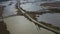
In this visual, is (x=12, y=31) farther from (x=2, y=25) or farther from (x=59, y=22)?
(x=59, y=22)

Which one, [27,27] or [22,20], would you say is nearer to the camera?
[27,27]

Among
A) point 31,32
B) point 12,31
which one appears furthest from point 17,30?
point 31,32

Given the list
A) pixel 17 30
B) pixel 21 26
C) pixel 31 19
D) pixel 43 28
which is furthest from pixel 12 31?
pixel 31 19

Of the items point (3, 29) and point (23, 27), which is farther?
point (23, 27)

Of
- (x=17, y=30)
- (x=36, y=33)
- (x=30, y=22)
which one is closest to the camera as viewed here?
(x=36, y=33)

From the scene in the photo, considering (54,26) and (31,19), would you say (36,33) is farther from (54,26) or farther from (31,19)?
(31,19)

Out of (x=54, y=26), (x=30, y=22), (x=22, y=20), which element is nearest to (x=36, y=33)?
(x=54, y=26)

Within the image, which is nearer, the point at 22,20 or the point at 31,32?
the point at 31,32

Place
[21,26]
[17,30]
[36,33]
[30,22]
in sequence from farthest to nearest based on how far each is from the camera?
1. [30,22]
2. [21,26]
3. [17,30]
4. [36,33]

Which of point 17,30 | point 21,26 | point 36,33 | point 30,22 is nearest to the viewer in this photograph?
point 36,33
